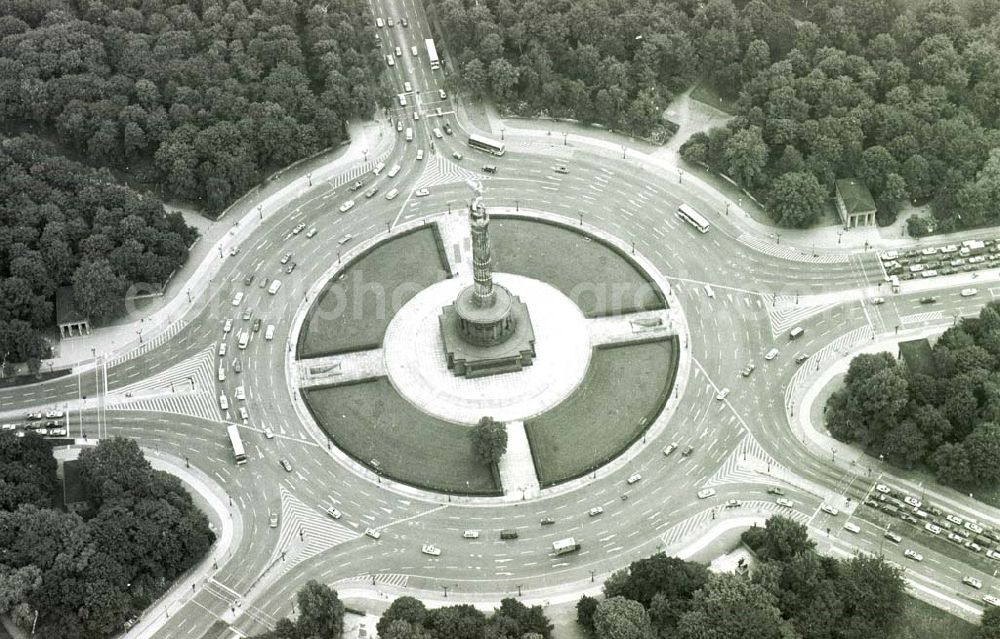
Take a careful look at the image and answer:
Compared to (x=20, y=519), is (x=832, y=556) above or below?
below

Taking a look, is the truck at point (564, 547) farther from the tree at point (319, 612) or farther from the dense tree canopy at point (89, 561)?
the dense tree canopy at point (89, 561)

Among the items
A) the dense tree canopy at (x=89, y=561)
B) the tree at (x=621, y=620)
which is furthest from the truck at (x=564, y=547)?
the dense tree canopy at (x=89, y=561)

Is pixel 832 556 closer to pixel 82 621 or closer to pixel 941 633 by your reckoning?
pixel 941 633

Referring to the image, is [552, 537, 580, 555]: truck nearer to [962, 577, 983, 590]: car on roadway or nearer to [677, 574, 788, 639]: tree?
[677, 574, 788, 639]: tree

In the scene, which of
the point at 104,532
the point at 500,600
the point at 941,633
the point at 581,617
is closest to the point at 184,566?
the point at 104,532

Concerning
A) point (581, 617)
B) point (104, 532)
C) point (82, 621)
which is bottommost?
point (581, 617)

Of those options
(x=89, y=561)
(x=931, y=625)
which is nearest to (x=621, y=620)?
(x=931, y=625)

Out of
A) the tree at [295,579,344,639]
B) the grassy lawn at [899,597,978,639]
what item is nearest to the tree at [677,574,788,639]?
the grassy lawn at [899,597,978,639]
